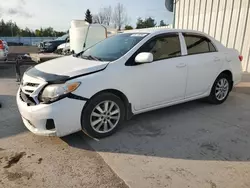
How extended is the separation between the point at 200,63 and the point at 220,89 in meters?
→ 0.95

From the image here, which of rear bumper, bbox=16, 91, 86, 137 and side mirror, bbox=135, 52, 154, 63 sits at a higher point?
side mirror, bbox=135, 52, 154, 63

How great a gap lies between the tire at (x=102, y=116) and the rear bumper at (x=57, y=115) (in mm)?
115

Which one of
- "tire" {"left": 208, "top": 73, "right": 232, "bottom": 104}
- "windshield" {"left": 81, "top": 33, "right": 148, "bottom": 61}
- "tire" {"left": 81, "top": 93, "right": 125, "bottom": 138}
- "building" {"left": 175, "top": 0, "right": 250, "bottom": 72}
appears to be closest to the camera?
"tire" {"left": 81, "top": 93, "right": 125, "bottom": 138}

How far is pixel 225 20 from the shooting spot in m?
7.95

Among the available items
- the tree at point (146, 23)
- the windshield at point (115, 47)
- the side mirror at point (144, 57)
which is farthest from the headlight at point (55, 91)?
the tree at point (146, 23)

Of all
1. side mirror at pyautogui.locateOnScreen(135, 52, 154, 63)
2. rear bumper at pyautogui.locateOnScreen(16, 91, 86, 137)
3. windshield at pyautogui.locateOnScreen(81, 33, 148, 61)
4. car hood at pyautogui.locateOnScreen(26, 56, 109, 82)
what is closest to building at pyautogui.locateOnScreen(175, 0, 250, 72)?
windshield at pyautogui.locateOnScreen(81, 33, 148, 61)

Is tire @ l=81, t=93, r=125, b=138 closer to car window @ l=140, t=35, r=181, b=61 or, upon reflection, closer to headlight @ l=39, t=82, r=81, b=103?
headlight @ l=39, t=82, r=81, b=103

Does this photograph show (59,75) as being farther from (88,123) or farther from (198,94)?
(198,94)

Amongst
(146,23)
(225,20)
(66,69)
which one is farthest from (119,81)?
(146,23)

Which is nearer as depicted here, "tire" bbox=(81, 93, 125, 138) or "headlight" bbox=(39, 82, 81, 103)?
"headlight" bbox=(39, 82, 81, 103)

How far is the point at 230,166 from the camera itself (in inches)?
103

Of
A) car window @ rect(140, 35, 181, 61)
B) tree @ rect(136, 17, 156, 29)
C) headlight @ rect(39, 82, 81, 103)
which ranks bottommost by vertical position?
headlight @ rect(39, 82, 81, 103)

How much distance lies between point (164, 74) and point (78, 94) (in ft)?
5.00

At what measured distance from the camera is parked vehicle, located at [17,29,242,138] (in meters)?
2.88
